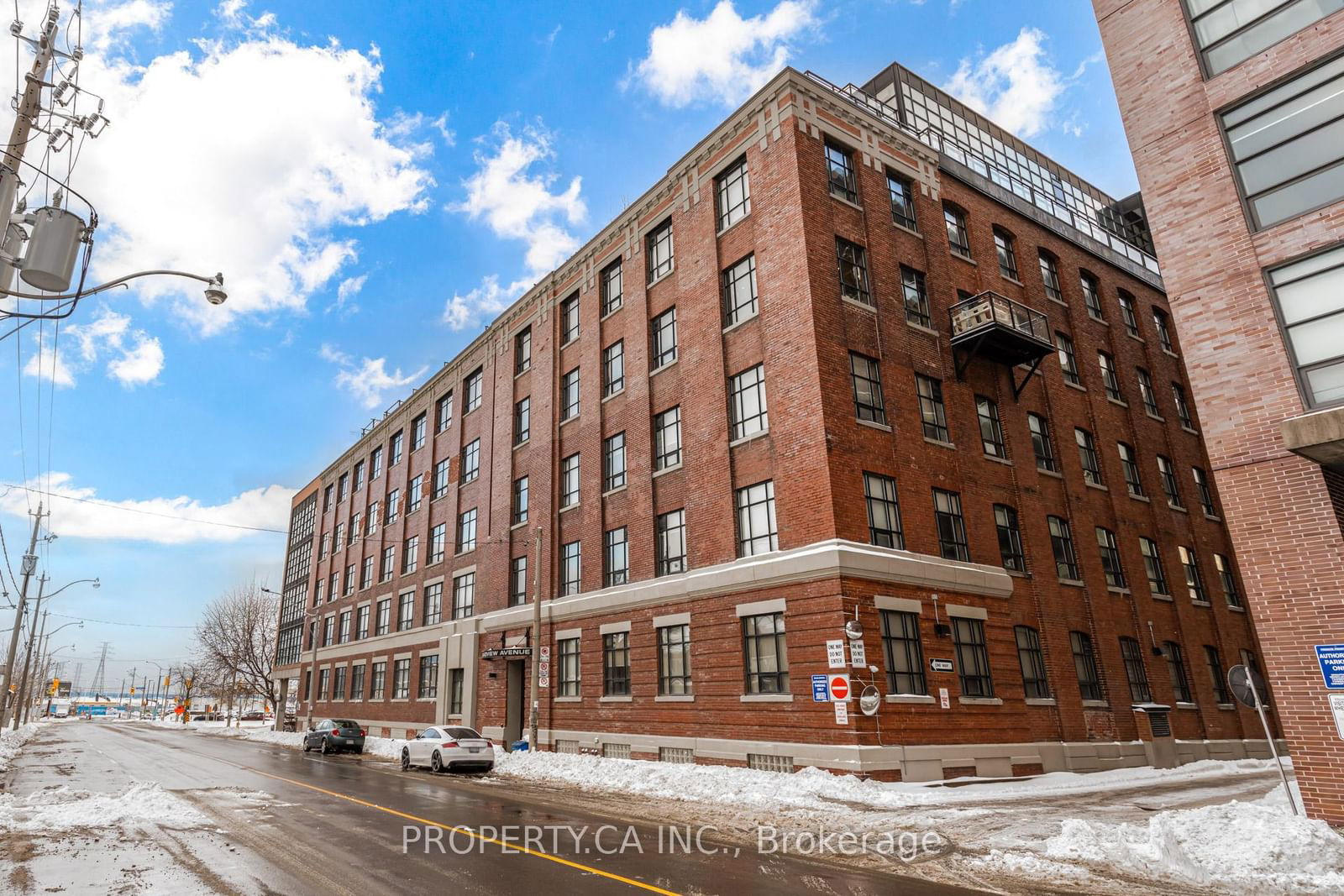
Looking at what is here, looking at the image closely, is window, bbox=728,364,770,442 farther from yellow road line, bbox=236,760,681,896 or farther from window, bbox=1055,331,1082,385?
window, bbox=1055,331,1082,385

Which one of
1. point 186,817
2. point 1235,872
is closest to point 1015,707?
point 1235,872

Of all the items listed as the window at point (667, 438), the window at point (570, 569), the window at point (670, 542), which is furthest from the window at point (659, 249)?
the window at point (570, 569)

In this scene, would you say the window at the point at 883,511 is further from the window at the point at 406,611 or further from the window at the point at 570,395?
the window at the point at 406,611

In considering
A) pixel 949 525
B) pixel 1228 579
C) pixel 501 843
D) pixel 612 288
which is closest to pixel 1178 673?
pixel 1228 579

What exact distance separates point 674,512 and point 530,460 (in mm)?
9982

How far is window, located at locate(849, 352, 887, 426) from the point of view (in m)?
21.0

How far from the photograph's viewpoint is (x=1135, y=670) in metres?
25.0

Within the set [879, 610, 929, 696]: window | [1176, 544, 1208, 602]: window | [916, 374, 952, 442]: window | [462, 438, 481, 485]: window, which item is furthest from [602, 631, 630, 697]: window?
[1176, 544, 1208, 602]: window

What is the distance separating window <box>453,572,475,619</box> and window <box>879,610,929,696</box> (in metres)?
21.2

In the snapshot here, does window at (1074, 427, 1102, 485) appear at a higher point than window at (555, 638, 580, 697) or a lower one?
higher

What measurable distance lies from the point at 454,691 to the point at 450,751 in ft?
37.4

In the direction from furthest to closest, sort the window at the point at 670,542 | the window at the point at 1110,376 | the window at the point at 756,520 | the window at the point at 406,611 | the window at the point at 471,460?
the window at the point at 406,611 < the window at the point at 471,460 < the window at the point at 1110,376 < the window at the point at 670,542 < the window at the point at 756,520

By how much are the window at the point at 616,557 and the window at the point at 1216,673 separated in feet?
69.1

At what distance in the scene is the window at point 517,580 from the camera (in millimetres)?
31578
